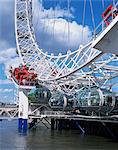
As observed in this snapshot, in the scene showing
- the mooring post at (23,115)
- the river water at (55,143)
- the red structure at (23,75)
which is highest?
the red structure at (23,75)

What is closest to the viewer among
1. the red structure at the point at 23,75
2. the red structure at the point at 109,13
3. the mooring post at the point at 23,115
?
the red structure at the point at 109,13

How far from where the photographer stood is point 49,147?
30.8 metres

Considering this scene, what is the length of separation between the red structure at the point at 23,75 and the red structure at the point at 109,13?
3163 cm

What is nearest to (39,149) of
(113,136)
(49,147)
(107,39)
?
(49,147)

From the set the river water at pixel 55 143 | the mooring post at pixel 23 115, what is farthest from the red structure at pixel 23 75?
the river water at pixel 55 143

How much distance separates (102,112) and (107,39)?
20.8 metres

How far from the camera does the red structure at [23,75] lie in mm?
59097

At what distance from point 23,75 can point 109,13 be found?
35108 mm

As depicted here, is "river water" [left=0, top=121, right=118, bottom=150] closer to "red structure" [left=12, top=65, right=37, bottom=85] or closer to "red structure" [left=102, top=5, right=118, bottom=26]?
"red structure" [left=102, top=5, right=118, bottom=26]

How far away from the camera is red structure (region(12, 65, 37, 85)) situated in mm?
59097

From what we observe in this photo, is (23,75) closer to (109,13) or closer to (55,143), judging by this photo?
(55,143)

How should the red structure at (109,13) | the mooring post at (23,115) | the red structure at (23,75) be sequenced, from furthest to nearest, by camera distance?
the red structure at (23,75), the mooring post at (23,115), the red structure at (109,13)

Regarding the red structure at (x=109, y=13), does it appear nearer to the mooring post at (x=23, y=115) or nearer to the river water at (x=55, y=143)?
the river water at (x=55, y=143)

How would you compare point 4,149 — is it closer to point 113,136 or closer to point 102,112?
point 113,136
